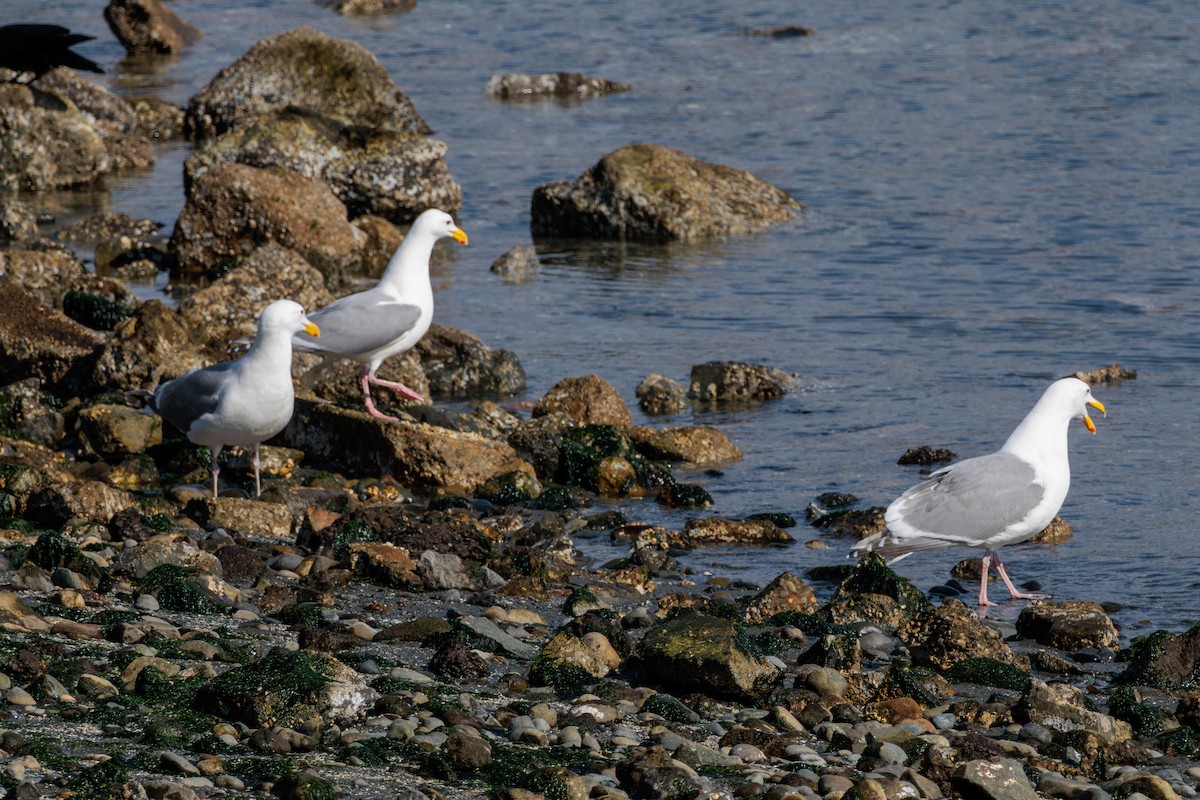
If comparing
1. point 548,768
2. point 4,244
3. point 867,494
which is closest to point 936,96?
point 4,244

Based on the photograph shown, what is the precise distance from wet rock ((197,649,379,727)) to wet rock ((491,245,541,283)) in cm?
1100

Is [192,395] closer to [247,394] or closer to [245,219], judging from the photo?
[247,394]

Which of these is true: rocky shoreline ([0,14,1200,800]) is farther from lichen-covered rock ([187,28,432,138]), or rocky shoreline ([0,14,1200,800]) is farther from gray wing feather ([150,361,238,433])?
lichen-covered rock ([187,28,432,138])

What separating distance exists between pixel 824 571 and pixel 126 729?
4288 mm

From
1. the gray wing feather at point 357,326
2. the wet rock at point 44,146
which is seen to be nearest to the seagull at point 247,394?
the gray wing feather at point 357,326

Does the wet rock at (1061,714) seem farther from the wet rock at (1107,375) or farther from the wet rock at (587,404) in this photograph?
the wet rock at (1107,375)

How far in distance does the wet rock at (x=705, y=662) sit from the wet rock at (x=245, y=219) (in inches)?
402

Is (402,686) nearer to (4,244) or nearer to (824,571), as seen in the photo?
(824,571)

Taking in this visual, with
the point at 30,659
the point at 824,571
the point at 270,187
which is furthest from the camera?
the point at 270,187

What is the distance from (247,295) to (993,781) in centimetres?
864

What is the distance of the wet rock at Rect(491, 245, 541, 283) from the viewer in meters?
16.5

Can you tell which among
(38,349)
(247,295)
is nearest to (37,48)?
(247,295)

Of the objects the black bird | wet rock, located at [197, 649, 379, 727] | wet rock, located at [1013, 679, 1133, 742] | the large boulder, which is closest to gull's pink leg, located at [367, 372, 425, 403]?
wet rock, located at [197, 649, 379, 727]

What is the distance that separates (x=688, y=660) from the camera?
618 centimetres
